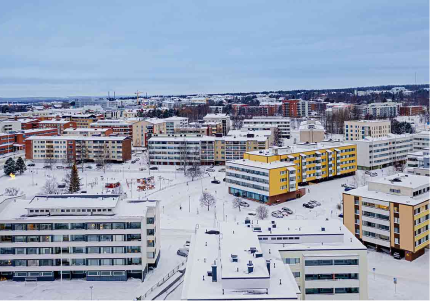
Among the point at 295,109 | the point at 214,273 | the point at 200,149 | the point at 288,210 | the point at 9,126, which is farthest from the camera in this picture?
the point at 295,109

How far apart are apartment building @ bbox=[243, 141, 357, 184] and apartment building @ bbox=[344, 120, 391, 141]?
15.7 metres

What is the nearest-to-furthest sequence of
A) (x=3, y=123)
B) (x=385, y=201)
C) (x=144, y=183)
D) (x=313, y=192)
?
(x=385, y=201)
(x=313, y=192)
(x=144, y=183)
(x=3, y=123)

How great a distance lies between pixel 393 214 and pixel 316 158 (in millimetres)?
17608

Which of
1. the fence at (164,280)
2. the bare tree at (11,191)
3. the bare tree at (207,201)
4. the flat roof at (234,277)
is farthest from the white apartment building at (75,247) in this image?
the bare tree at (11,191)

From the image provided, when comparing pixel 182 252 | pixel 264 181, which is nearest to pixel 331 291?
pixel 182 252

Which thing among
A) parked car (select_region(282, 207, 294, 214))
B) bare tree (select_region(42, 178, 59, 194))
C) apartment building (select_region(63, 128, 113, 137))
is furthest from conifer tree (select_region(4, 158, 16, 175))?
parked car (select_region(282, 207, 294, 214))

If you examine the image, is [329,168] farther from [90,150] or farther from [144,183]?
[90,150]

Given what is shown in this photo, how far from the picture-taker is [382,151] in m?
49.1

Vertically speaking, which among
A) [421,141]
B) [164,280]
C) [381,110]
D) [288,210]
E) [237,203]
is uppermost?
[381,110]

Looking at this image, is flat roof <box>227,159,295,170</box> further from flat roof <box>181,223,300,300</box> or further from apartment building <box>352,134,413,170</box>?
flat roof <box>181,223,300,300</box>

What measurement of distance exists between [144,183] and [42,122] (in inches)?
1608

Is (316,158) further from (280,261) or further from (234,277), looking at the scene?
(234,277)

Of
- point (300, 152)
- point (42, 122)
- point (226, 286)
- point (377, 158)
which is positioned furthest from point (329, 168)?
point (42, 122)

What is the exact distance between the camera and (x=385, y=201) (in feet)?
82.9
